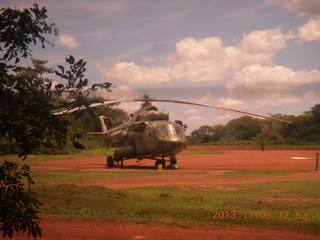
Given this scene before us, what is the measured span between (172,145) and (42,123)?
18.9 meters

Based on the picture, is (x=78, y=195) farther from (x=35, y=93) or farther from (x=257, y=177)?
(x=257, y=177)

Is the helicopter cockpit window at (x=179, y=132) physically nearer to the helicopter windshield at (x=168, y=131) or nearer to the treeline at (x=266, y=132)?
the helicopter windshield at (x=168, y=131)

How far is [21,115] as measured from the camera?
4465mm

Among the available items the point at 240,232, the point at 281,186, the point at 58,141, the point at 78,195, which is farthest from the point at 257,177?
the point at 58,141

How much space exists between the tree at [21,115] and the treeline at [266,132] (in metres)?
76.0

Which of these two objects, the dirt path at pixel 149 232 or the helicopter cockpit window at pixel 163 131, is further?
the helicopter cockpit window at pixel 163 131

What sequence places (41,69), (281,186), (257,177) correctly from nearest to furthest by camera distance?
1. (281,186)
2. (257,177)
3. (41,69)

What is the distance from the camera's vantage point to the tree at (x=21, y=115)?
14.4ft

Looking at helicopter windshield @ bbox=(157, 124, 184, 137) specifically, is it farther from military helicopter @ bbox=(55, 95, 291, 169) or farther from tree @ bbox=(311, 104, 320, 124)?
tree @ bbox=(311, 104, 320, 124)

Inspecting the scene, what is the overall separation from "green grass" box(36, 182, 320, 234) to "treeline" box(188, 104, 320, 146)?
6677 centimetres

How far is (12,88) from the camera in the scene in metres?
4.57

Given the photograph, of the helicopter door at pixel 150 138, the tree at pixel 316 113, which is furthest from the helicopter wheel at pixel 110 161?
the tree at pixel 316 113

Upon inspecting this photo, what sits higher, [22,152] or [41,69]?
[41,69]
